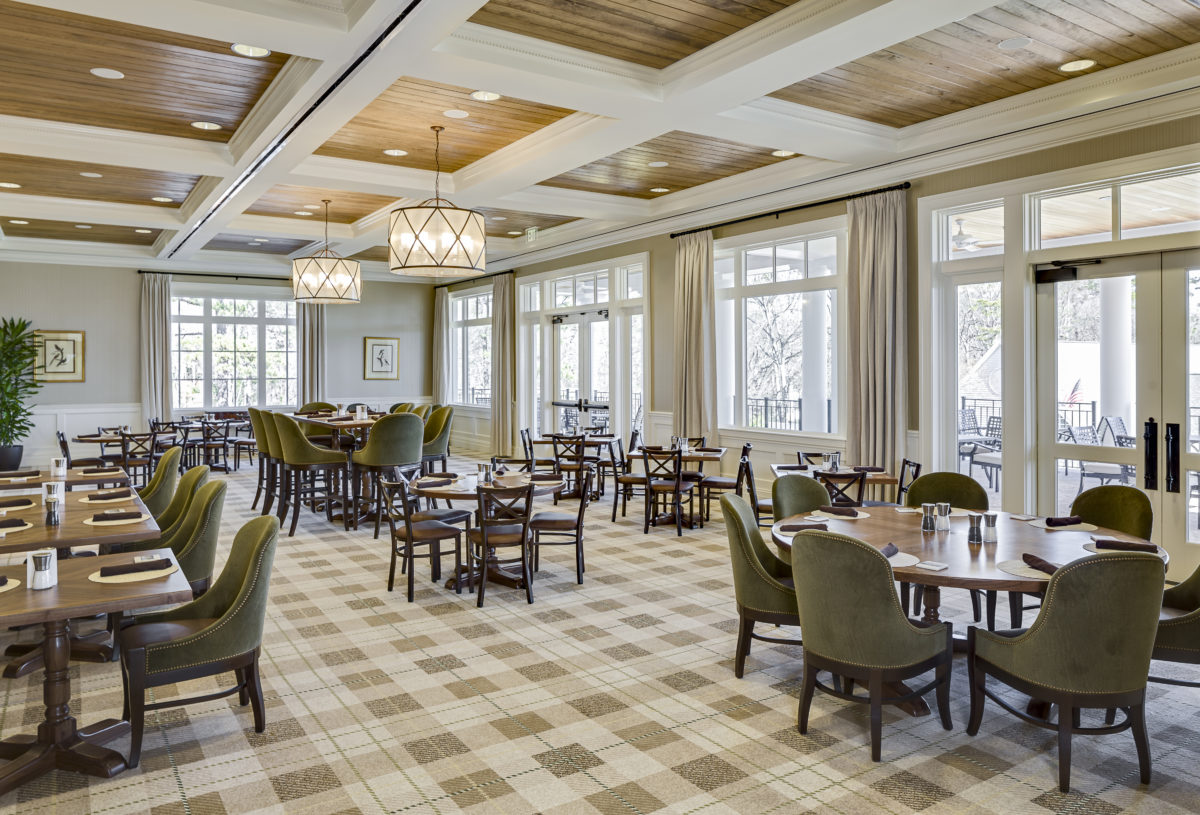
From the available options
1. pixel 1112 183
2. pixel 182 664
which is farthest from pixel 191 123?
pixel 1112 183

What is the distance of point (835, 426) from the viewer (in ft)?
27.0

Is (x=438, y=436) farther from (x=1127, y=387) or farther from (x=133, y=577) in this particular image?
(x=1127, y=387)

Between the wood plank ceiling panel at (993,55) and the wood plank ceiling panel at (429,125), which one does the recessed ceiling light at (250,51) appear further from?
the wood plank ceiling panel at (993,55)

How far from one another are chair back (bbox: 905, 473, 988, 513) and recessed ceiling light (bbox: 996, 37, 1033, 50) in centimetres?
261

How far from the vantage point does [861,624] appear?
3146 mm

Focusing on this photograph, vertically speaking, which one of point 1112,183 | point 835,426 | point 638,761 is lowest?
point 638,761

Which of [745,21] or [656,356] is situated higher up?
Result: [745,21]

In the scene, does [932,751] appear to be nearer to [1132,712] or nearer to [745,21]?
[1132,712]

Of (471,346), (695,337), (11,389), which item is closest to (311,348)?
(471,346)

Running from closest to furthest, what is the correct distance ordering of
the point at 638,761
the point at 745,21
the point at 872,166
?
the point at 638,761, the point at 745,21, the point at 872,166

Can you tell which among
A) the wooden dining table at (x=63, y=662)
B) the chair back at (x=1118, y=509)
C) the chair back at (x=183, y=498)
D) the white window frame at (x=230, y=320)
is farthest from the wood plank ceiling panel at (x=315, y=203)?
the chair back at (x=1118, y=509)

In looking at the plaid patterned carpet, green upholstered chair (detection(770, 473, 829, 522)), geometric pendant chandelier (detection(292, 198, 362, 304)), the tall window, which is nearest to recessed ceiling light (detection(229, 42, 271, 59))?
the plaid patterned carpet

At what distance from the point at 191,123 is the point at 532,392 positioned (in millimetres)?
7003

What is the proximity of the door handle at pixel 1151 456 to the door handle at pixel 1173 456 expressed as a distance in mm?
85
